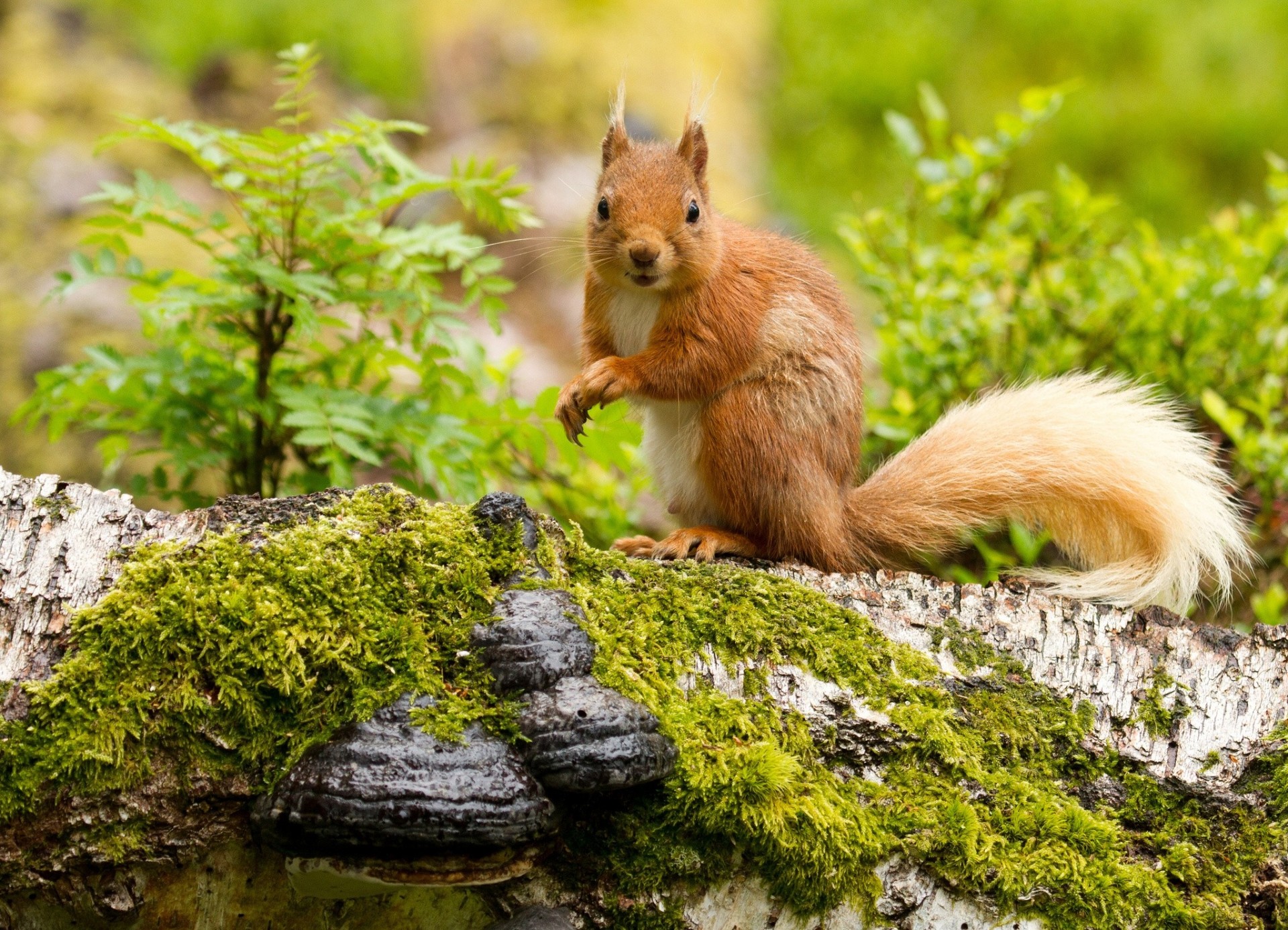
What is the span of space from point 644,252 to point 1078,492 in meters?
1.04

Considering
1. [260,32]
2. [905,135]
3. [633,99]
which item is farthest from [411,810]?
[260,32]

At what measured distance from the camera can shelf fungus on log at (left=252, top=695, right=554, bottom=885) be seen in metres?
1.48

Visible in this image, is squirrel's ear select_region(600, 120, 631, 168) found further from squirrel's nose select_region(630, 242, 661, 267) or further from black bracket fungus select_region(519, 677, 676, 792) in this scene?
black bracket fungus select_region(519, 677, 676, 792)

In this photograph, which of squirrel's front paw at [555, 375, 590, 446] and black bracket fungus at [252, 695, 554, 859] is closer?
black bracket fungus at [252, 695, 554, 859]

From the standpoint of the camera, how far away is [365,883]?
156 centimetres

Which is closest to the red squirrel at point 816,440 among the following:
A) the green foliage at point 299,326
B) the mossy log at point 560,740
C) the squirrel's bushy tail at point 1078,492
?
the squirrel's bushy tail at point 1078,492

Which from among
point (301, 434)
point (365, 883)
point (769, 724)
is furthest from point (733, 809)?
point (301, 434)

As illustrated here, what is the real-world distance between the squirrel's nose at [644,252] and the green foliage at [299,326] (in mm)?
282

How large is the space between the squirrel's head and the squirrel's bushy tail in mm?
660

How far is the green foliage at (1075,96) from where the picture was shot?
6.23 meters

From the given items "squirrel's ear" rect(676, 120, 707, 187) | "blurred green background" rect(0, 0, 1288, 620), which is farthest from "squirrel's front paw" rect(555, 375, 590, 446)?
"blurred green background" rect(0, 0, 1288, 620)

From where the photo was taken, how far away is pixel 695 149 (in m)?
2.68

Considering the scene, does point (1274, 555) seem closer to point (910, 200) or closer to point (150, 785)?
point (910, 200)

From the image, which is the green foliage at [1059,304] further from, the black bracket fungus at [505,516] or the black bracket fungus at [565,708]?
the black bracket fungus at [565,708]
